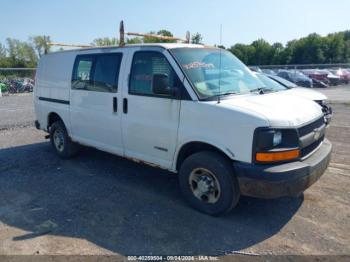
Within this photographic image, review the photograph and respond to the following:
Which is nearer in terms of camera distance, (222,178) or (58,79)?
(222,178)

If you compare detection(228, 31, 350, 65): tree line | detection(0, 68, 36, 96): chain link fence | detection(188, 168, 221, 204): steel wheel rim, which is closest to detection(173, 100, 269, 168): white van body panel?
detection(188, 168, 221, 204): steel wheel rim

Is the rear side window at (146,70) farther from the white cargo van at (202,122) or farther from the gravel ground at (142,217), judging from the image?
the gravel ground at (142,217)

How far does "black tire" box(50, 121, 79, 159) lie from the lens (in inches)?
258

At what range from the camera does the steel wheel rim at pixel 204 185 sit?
414 centimetres

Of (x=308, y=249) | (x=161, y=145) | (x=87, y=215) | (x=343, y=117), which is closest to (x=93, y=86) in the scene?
(x=161, y=145)

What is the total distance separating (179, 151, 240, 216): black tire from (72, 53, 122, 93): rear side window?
1780 mm

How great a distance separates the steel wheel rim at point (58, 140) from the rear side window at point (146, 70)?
8.31 ft

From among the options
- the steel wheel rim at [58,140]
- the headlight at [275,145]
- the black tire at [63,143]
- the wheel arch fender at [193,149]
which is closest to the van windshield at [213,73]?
the wheel arch fender at [193,149]

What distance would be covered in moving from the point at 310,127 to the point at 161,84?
1.91 meters

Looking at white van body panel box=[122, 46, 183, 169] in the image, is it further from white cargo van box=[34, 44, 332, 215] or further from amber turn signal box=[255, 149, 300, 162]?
amber turn signal box=[255, 149, 300, 162]

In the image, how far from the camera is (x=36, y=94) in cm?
722

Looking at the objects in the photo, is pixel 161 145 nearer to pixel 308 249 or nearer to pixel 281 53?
pixel 308 249

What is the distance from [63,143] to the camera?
6629 millimetres

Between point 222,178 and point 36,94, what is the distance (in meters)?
5.02
